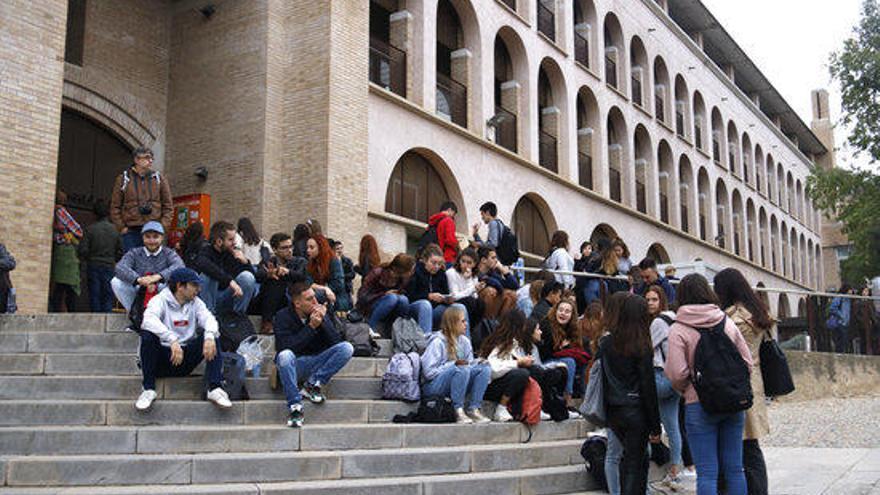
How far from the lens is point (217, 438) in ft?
22.3

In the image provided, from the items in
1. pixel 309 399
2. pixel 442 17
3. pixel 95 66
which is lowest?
pixel 309 399

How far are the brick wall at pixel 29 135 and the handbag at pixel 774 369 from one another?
893 centimetres

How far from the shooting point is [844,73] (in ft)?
87.8

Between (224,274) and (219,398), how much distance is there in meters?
1.92

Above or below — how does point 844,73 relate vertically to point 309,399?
above

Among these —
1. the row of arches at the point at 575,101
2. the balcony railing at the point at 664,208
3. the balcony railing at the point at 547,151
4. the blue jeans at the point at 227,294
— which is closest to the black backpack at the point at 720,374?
the blue jeans at the point at 227,294

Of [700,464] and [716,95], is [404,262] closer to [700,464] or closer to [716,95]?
[700,464]

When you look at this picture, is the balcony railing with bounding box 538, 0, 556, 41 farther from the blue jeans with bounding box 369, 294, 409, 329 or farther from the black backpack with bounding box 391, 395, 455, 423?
the black backpack with bounding box 391, 395, 455, 423

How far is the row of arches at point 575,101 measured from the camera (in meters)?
19.5

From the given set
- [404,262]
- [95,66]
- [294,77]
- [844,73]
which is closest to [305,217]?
[294,77]

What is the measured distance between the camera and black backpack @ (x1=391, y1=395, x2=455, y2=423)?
7.82 meters

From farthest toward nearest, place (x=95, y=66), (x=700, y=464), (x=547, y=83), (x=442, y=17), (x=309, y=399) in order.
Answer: (x=547, y=83) → (x=442, y=17) → (x=95, y=66) → (x=309, y=399) → (x=700, y=464)

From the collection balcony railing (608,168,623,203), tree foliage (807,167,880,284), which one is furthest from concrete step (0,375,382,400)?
tree foliage (807,167,880,284)

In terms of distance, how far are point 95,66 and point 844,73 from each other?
2284 centimetres
